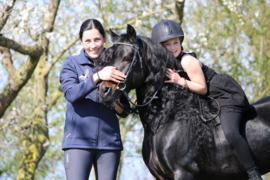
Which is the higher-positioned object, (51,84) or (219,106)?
(51,84)

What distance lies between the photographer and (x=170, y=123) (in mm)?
3230

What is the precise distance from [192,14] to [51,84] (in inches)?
236

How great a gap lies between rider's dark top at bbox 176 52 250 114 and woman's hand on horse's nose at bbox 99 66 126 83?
A: 805mm

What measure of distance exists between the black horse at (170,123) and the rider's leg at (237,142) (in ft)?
0.30

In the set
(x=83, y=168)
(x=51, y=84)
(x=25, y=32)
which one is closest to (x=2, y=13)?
(x=25, y=32)

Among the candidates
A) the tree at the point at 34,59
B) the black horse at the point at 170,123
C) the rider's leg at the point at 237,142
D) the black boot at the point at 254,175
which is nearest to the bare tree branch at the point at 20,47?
the tree at the point at 34,59

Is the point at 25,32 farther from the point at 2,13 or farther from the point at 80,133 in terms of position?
the point at 80,133

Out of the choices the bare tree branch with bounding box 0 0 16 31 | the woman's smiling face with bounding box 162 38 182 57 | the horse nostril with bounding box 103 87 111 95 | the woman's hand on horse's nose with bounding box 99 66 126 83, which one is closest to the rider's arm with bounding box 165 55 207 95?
the woman's smiling face with bounding box 162 38 182 57

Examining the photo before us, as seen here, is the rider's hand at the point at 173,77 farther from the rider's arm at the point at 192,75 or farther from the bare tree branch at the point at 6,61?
the bare tree branch at the point at 6,61

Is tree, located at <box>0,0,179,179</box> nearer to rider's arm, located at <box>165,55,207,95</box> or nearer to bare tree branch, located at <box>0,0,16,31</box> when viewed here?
bare tree branch, located at <box>0,0,16,31</box>

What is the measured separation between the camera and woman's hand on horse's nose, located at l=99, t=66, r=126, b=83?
9.34 feet

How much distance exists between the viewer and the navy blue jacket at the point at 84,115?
9.86 feet

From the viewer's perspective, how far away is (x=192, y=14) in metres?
10.8

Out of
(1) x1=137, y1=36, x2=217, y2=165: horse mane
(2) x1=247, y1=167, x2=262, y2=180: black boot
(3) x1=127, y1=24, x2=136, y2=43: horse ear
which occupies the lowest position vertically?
(2) x1=247, y1=167, x2=262, y2=180: black boot
